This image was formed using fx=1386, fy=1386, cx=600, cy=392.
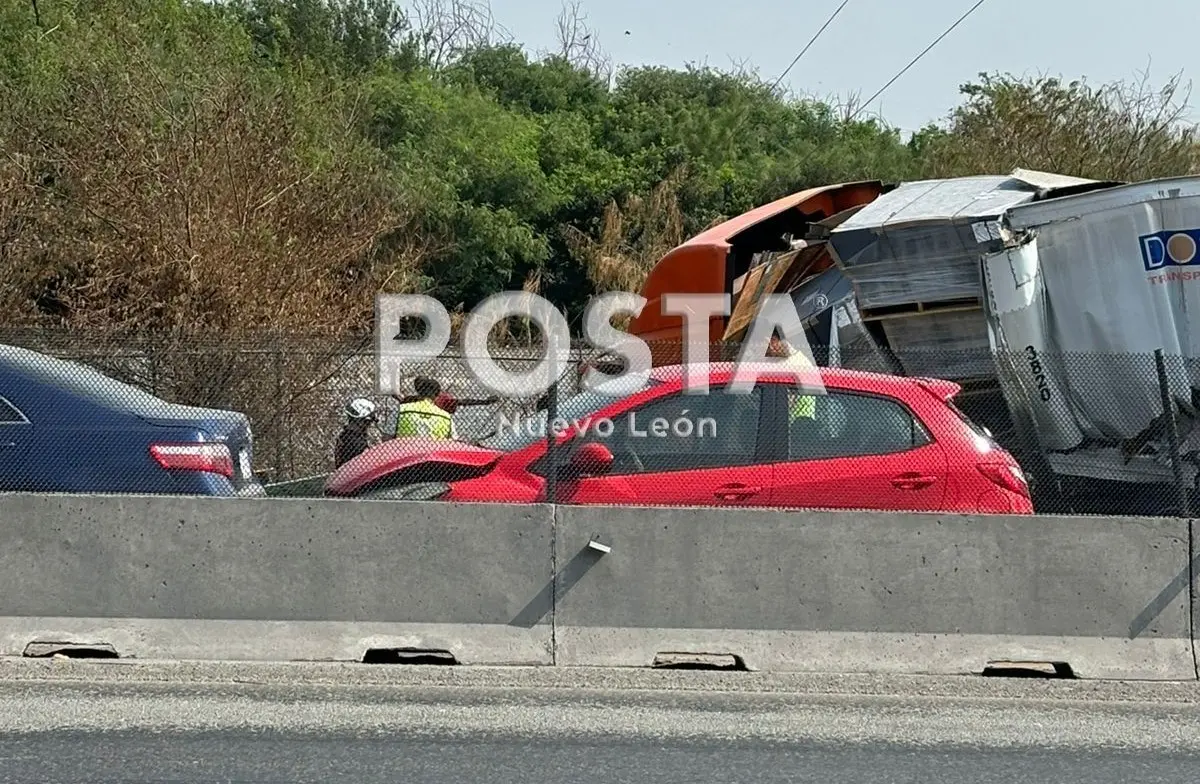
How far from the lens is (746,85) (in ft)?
175

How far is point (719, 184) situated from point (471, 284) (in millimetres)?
8682

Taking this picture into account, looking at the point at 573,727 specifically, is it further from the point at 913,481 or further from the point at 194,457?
the point at 194,457

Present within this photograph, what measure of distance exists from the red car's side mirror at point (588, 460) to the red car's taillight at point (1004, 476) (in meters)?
2.23

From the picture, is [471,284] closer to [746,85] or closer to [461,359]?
[746,85]

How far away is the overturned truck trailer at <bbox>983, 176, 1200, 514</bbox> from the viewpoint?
955 cm

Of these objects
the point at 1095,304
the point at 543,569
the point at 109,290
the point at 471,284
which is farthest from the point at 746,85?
the point at 543,569

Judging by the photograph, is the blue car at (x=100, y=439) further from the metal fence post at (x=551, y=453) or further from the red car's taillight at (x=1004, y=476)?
the red car's taillight at (x=1004, y=476)

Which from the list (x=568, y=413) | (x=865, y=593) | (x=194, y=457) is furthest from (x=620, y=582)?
(x=194, y=457)

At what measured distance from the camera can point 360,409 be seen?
920 cm

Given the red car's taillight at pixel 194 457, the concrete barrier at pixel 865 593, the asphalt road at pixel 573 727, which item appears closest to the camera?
the asphalt road at pixel 573 727

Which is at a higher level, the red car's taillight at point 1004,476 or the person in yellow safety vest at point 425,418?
the person in yellow safety vest at point 425,418

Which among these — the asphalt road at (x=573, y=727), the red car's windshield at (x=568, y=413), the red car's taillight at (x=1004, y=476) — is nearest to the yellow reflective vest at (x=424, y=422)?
the red car's windshield at (x=568, y=413)

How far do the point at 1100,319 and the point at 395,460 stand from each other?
5.50 m

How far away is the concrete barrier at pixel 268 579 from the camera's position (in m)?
7.81
